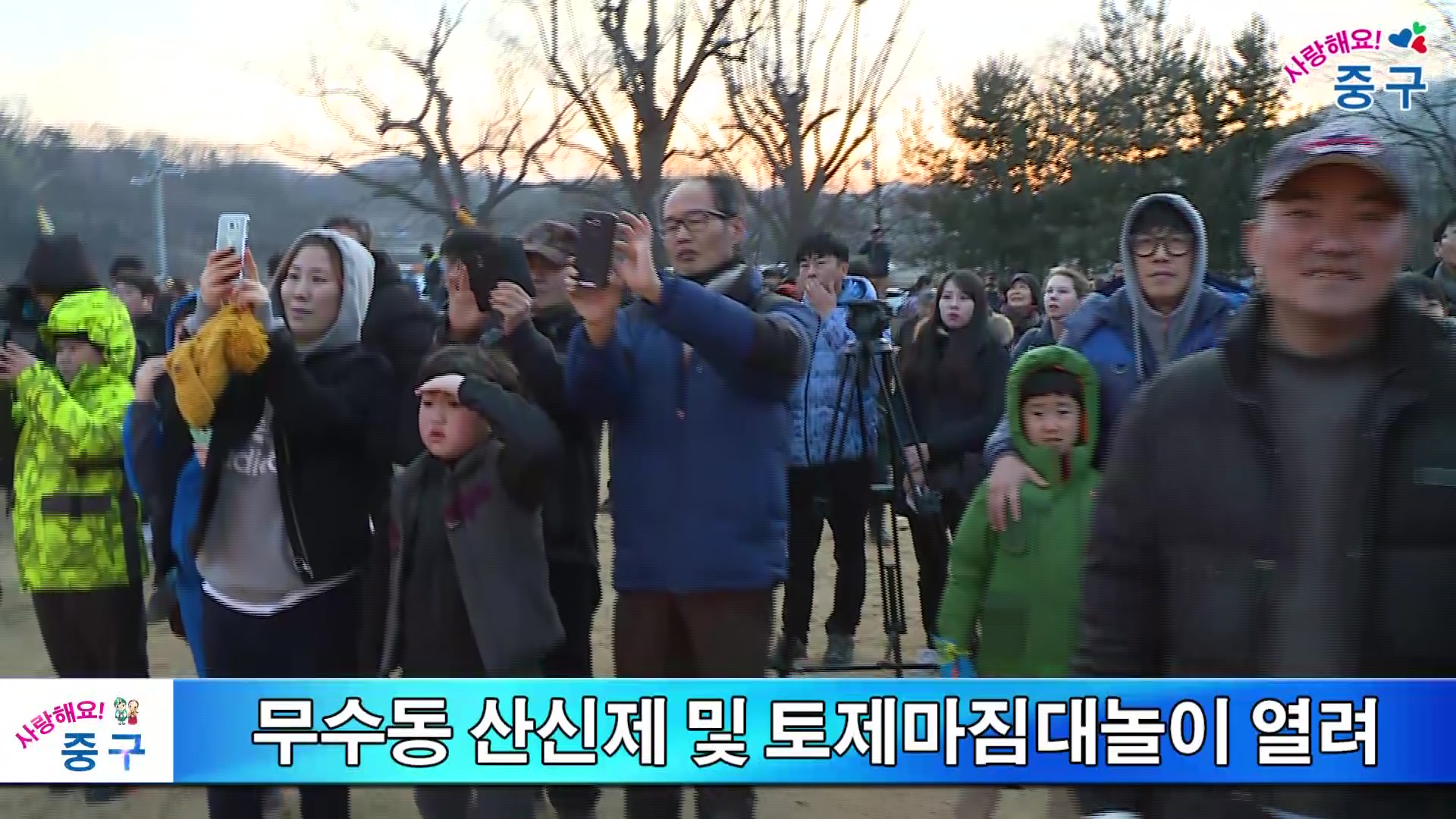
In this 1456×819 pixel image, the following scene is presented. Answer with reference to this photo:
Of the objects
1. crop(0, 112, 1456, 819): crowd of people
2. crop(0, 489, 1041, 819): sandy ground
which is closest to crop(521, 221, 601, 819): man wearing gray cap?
crop(0, 112, 1456, 819): crowd of people

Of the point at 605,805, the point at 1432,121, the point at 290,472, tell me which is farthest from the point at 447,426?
the point at 1432,121

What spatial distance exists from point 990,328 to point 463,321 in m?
1.89

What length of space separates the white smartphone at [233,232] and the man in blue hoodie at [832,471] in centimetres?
169

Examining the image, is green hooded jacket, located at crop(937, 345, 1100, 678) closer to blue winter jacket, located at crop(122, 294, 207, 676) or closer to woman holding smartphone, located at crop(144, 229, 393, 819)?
woman holding smartphone, located at crop(144, 229, 393, 819)

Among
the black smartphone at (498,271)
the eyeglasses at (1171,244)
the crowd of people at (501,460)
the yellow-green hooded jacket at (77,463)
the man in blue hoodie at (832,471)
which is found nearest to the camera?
the crowd of people at (501,460)

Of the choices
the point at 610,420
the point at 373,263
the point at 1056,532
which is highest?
the point at 373,263

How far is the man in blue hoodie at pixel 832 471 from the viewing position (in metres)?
3.58

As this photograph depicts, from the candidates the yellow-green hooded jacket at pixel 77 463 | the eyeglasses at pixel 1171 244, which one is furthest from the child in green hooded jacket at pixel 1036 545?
the yellow-green hooded jacket at pixel 77 463

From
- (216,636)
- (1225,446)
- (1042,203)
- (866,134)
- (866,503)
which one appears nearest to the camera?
(1225,446)

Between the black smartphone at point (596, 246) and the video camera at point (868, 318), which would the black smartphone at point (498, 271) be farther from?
the video camera at point (868, 318)

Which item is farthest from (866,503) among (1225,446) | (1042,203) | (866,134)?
(1225,446)

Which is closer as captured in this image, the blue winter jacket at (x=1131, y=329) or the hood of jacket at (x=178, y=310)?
the blue winter jacket at (x=1131, y=329)

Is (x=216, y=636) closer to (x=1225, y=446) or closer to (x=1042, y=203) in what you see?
(x=1225, y=446)

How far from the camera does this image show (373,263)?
8.16ft
